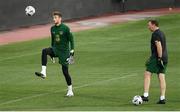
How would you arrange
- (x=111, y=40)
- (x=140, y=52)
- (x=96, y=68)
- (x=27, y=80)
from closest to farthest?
(x=27, y=80) < (x=96, y=68) < (x=140, y=52) < (x=111, y=40)

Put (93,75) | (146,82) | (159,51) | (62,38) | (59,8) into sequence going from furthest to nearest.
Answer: (59,8)
(93,75)
(62,38)
(146,82)
(159,51)

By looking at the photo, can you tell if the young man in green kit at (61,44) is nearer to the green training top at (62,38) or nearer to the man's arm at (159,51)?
the green training top at (62,38)

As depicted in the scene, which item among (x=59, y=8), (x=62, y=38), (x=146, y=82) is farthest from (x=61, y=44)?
(x=59, y=8)

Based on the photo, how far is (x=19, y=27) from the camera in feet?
123

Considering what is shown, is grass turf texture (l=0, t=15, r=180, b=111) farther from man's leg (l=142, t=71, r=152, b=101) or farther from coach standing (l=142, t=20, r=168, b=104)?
coach standing (l=142, t=20, r=168, b=104)

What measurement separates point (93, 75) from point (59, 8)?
19.4 m

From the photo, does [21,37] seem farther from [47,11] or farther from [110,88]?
[110,88]

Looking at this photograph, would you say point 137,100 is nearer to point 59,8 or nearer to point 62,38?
point 62,38

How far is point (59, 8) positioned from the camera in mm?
40125

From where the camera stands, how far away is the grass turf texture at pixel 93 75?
1616cm

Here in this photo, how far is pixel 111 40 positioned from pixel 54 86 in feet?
41.6

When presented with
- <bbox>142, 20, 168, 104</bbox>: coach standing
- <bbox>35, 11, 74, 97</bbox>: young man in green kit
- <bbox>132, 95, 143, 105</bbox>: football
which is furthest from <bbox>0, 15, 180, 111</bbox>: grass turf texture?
<bbox>35, 11, 74, 97</bbox>: young man in green kit

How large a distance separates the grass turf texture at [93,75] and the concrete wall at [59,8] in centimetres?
467

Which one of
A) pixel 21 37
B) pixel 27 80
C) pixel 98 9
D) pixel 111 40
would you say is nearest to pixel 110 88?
pixel 27 80
